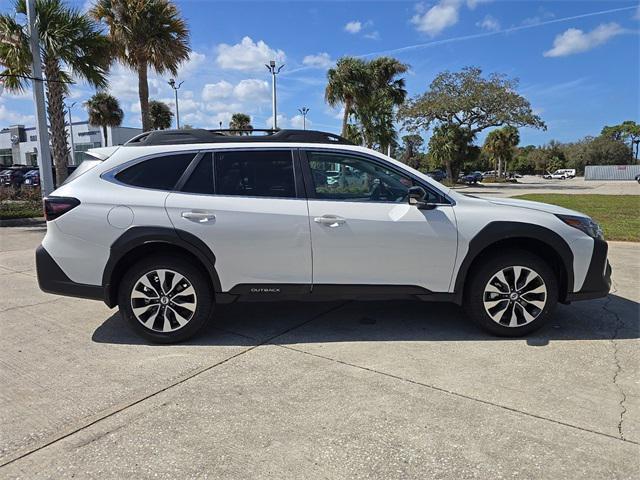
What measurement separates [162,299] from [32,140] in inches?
3011

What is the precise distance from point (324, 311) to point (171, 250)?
1786mm

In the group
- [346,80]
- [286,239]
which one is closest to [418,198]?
[286,239]

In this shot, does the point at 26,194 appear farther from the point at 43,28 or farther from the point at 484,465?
the point at 484,465

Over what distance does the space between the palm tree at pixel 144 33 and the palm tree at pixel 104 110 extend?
29101 mm

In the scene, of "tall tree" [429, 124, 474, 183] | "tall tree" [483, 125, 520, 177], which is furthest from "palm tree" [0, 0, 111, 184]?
"tall tree" [483, 125, 520, 177]

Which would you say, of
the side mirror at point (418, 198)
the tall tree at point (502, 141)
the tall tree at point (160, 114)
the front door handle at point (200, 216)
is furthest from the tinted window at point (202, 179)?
the tall tree at point (502, 141)

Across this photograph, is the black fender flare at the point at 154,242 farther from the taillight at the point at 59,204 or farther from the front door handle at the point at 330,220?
the front door handle at the point at 330,220

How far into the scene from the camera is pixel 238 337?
4.37 meters

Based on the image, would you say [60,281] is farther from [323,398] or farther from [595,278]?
[595,278]

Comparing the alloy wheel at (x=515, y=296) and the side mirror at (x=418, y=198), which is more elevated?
the side mirror at (x=418, y=198)

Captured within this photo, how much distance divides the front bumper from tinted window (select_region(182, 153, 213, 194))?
3.36 metres

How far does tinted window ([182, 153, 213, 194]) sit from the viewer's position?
4180 mm

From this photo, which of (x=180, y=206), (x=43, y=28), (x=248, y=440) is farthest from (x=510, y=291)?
(x=43, y=28)

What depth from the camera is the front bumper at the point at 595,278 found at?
13.8 feet
